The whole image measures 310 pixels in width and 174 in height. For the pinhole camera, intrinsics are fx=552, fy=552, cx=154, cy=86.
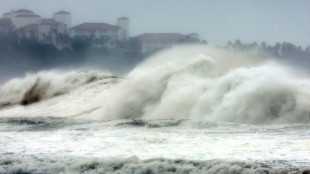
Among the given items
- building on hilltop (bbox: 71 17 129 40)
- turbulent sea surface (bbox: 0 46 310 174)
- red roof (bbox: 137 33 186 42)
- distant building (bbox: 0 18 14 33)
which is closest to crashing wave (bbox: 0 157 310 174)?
turbulent sea surface (bbox: 0 46 310 174)

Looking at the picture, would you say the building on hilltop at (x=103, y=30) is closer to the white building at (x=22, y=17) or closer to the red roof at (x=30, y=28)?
the red roof at (x=30, y=28)

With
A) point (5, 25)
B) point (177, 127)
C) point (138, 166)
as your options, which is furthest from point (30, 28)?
point (138, 166)

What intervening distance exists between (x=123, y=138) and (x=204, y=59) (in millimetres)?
9804

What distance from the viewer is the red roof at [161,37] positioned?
125m

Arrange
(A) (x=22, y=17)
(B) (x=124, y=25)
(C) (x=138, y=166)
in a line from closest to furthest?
(C) (x=138, y=166), (A) (x=22, y=17), (B) (x=124, y=25)

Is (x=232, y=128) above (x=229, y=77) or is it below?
below

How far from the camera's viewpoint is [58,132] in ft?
47.5

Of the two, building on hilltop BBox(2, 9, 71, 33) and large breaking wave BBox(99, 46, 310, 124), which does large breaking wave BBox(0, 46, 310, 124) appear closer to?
large breaking wave BBox(99, 46, 310, 124)

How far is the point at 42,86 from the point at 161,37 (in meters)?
99.1

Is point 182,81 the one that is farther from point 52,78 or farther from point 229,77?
point 52,78

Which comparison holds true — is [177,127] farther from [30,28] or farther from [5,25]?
[5,25]

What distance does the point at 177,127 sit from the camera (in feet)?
48.0

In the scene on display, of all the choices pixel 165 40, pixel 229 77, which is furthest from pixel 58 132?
pixel 165 40

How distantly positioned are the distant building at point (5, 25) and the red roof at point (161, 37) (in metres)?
28.4
